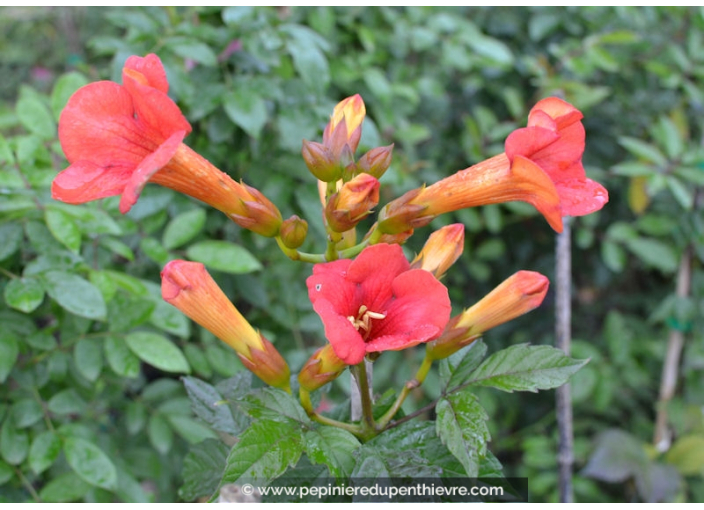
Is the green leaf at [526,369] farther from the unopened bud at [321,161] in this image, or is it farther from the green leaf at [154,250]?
the green leaf at [154,250]

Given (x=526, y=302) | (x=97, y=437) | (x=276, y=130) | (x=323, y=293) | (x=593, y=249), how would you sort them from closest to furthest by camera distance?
1. (x=323, y=293)
2. (x=526, y=302)
3. (x=97, y=437)
4. (x=276, y=130)
5. (x=593, y=249)

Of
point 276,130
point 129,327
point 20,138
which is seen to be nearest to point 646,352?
point 276,130

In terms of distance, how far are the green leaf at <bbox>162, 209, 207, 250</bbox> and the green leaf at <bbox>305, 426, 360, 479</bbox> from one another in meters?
0.85

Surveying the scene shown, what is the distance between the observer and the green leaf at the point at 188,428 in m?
1.62

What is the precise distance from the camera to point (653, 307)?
2.71 meters

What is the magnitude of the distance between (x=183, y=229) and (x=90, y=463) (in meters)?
0.61

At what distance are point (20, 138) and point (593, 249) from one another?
238 centimetres

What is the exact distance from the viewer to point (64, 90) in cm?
161

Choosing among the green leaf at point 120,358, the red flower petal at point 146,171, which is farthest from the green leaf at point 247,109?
the red flower petal at point 146,171

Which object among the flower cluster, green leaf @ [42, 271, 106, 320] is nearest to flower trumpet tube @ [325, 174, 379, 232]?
the flower cluster

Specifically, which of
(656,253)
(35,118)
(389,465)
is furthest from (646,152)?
(35,118)

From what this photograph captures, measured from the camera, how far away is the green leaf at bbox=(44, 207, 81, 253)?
50.7 inches

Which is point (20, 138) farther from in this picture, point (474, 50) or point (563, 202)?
point (474, 50)

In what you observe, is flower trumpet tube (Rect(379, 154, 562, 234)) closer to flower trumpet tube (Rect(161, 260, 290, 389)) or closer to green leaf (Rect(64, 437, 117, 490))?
flower trumpet tube (Rect(161, 260, 290, 389))
